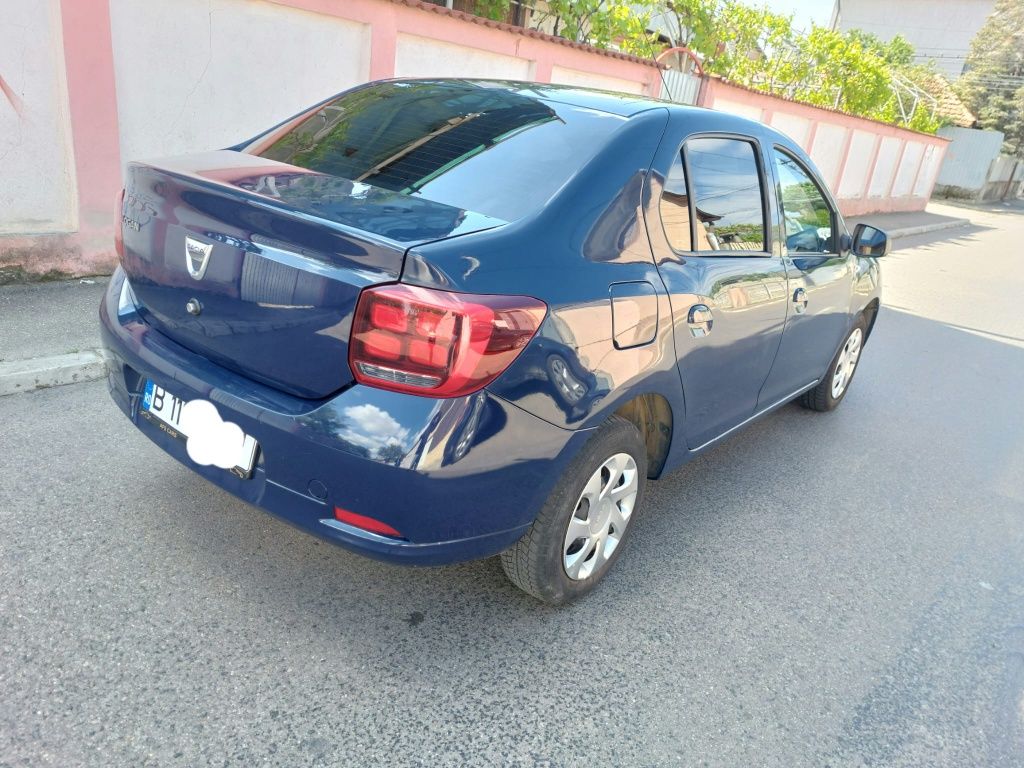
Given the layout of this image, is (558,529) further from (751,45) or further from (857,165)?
(857,165)

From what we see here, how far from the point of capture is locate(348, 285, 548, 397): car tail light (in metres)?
1.96

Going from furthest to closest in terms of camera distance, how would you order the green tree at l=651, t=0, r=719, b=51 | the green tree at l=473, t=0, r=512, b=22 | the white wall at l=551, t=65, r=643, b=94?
the green tree at l=651, t=0, r=719, b=51 → the green tree at l=473, t=0, r=512, b=22 → the white wall at l=551, t=65, r=643, b=94

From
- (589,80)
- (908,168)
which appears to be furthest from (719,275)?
(908,168)

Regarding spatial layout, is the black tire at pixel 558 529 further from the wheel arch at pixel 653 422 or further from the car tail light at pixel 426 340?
the car tail light at pixel 426 340

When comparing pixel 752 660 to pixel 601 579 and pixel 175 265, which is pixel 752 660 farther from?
pixel 175 265

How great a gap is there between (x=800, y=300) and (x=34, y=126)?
481 cm

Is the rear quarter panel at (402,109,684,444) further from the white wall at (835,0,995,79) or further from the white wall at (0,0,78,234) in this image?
the white wall at (835,0,995,79)

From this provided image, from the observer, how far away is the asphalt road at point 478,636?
208 centimetres

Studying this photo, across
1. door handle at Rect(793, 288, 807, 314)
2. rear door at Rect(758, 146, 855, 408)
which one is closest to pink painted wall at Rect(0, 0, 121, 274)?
rear door at Rect(758, 146, 855, 408)

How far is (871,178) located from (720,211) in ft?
64.5

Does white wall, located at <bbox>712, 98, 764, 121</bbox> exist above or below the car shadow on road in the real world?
above

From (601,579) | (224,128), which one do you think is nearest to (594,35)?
(224,128)

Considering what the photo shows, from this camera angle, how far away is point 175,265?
234 cm

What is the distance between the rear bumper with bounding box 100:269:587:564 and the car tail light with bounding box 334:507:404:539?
0.01 metres
